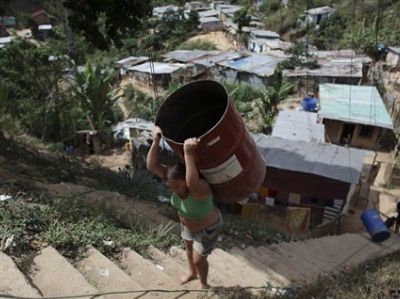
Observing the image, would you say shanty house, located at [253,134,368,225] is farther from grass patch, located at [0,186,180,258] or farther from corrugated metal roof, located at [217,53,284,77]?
corrugated metal roof, located at [217,53,284,77]

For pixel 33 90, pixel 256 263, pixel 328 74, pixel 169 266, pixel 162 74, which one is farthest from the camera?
pixel 162 74

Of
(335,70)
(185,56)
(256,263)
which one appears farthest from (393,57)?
(256,263)

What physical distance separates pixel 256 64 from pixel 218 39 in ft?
56.7

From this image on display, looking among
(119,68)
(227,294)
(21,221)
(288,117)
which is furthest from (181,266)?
(119,68)

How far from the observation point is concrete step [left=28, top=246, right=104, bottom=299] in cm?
257

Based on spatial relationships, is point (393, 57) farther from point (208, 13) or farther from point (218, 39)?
point (208, 13)

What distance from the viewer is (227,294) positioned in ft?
9.53

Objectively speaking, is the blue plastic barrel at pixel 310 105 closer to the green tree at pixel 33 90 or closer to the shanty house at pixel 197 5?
the green tree at pixel 33 90

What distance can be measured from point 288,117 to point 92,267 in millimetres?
12847

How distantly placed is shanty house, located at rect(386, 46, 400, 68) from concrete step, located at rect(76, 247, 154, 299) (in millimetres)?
27423

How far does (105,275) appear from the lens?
2865 millimetres

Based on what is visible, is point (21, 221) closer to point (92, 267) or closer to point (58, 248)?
point (58, 248)

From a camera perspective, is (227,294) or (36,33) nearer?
(227,294)

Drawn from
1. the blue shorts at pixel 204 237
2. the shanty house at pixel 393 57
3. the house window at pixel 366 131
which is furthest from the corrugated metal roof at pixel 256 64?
the blue shorts at pixel 204 237
